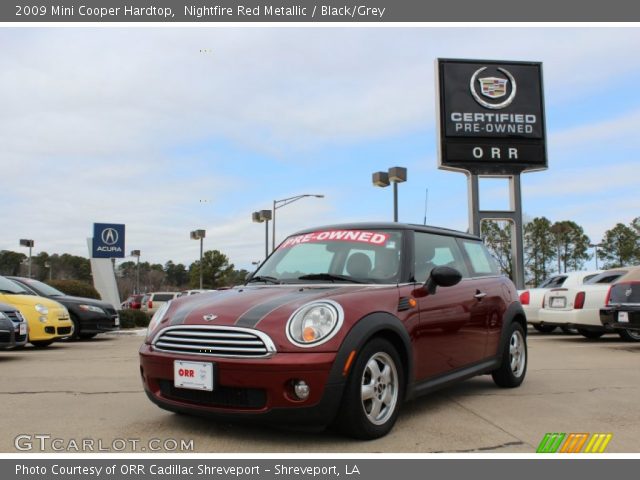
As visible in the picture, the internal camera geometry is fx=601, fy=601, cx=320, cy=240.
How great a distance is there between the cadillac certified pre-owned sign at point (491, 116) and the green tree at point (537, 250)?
41.8 m

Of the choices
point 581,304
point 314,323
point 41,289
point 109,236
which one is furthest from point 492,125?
point 314,323

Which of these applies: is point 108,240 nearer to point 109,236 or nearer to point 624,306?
point 109,236

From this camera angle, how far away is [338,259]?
514 centimetres

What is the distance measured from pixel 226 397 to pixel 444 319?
79.2 inches

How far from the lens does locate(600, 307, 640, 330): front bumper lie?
956cm

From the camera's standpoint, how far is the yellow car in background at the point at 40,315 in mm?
10602

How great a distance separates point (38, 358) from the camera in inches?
371

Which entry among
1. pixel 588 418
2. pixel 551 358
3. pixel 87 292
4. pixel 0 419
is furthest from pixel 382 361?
pixel 87 292

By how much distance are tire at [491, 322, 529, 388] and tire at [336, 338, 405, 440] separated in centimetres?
219

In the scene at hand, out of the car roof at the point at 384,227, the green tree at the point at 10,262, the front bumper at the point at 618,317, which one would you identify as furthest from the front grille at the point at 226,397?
the green tree at the point at 10,262

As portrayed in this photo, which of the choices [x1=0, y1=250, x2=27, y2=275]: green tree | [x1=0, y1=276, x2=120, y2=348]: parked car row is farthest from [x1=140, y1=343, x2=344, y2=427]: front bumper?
[x1=0, y1=250, x2=27, y2=275]: green tree

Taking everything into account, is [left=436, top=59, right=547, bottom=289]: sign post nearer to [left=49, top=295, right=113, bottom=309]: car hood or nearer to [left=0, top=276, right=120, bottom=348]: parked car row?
[left=49, top=295, right=113, bottom=309]: car hood

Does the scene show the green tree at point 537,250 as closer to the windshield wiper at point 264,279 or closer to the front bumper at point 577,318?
the front bumper at point 577,318

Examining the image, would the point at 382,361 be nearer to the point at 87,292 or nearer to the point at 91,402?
the point at 91,402
